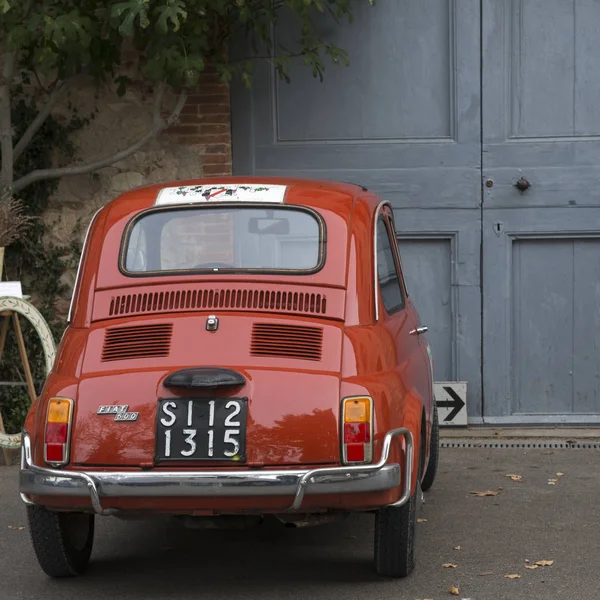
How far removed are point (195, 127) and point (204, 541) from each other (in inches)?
154

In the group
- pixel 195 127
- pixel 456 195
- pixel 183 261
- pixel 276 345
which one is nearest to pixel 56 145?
pixel 195 127

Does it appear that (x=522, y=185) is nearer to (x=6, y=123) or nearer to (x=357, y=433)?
(x=6, y=123)

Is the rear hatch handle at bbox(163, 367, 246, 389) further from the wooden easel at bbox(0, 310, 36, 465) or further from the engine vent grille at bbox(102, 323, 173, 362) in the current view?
the wooden easel at bbox(0, 310, 36, 465)

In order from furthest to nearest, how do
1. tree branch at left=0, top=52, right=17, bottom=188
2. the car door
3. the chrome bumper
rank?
tree branch at left=0, top=52, right=17, bottom=188 < the car door < the chrome bumper

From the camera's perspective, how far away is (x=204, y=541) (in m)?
6.41

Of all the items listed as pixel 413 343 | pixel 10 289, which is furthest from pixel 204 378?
pixel 10 289

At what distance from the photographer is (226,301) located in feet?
18.1

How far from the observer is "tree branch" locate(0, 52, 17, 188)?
27.9 ft

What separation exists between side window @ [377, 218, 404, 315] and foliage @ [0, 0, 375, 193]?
2349mm

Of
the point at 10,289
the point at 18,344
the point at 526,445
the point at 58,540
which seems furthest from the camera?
the point at 526,445

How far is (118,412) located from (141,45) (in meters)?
4.64

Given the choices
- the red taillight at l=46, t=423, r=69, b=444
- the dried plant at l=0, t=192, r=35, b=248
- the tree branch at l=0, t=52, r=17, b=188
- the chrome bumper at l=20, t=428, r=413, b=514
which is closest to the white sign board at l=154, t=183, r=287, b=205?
the red taillight at l=46, t=423, r=69, b=444

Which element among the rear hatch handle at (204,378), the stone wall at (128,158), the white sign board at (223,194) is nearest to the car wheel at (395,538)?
the rear hatch handle at (204,378)

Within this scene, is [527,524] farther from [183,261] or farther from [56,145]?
[56,145]
